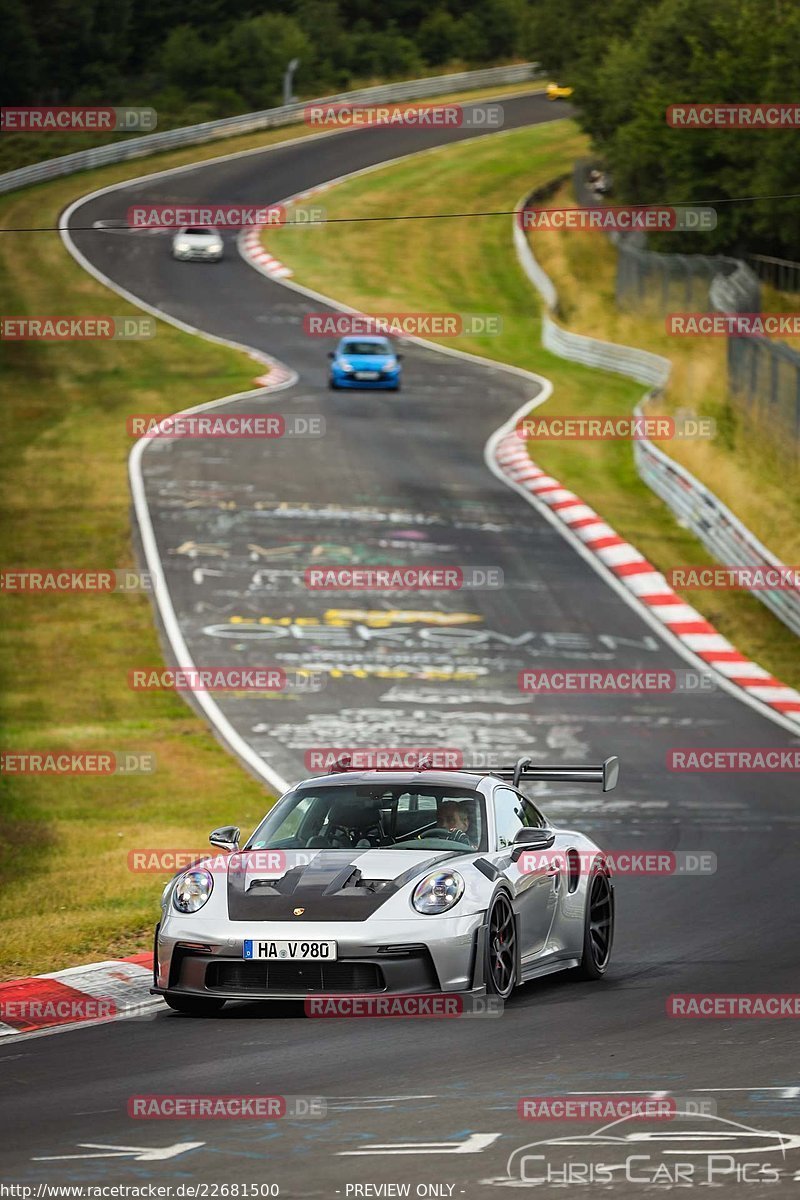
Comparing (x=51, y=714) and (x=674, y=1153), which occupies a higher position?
(x=674, y=1153)

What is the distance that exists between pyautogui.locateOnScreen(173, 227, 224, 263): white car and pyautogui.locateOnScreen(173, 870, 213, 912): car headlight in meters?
50.8

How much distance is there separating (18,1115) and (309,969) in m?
2.32

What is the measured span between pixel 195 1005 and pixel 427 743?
420 inches

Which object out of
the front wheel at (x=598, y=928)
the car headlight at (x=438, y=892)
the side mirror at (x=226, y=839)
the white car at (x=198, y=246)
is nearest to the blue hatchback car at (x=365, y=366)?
the white car at (x=198, y=246)

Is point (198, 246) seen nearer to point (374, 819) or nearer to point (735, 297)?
point (735, 297)

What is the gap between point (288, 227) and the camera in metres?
66.3

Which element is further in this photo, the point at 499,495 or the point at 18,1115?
the point at 499,495

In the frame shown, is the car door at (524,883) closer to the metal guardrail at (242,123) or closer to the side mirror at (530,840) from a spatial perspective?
the side mirror at (530,840)

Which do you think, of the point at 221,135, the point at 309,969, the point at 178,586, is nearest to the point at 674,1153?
the point at 309,969

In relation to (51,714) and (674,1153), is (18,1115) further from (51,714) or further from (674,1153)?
(51,714)

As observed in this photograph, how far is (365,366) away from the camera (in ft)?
142

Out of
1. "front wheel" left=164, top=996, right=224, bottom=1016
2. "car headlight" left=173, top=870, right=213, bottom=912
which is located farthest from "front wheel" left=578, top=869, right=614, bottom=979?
"car headlight" left=173, top=870, right=213, bottom=912

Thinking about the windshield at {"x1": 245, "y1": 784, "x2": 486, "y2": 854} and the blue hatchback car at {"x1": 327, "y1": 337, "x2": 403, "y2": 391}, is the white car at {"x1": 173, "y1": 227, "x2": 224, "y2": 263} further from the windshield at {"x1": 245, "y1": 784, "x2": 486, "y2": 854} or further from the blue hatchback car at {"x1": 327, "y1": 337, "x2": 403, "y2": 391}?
the windshield at {"x1": 245, "y1": 784, "x2": 486, "y2": 854}

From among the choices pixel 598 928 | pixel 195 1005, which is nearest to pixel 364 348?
pixel 598 928
